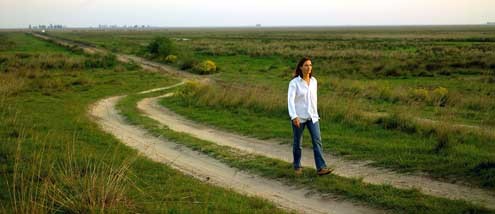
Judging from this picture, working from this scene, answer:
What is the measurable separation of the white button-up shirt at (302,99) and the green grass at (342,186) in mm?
1026

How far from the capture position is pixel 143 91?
22391 millimetres

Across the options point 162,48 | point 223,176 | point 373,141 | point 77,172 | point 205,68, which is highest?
point 162,48

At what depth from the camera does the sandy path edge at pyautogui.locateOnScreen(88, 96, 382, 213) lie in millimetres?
6297

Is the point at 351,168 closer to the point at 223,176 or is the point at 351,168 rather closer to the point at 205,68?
the point at 223,176

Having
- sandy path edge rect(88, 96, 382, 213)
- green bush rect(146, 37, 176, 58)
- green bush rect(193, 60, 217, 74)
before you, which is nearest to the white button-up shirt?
sandy path edge rect(88, 96, 382, 213)

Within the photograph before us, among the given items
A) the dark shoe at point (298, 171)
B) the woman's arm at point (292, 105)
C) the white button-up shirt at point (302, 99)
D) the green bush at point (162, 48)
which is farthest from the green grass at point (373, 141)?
the green bush at point (162, 48)

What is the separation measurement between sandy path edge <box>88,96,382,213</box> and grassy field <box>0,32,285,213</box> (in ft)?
1.18

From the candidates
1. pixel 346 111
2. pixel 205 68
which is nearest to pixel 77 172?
pixel 346 111

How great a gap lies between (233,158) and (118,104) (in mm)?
10063

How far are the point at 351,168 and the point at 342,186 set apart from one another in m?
1.45

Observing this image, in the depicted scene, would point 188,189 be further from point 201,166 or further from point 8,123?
point 8,123

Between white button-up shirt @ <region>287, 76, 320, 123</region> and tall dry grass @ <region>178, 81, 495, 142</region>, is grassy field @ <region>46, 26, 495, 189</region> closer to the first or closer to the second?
tall dry grass @ <region>178, 81, 495, 142</region>

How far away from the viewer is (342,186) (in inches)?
272

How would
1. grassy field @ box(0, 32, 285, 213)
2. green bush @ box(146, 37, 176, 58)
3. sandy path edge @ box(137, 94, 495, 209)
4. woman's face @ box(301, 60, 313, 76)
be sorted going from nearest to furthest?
grassy field @ box(0, 32, 285, 213) → sandy path edge @ box(137, 94, 495, 209) → woman's face @ box(301, 60, 313, 76) → green bush @ box(146, 37, 176, 58)
